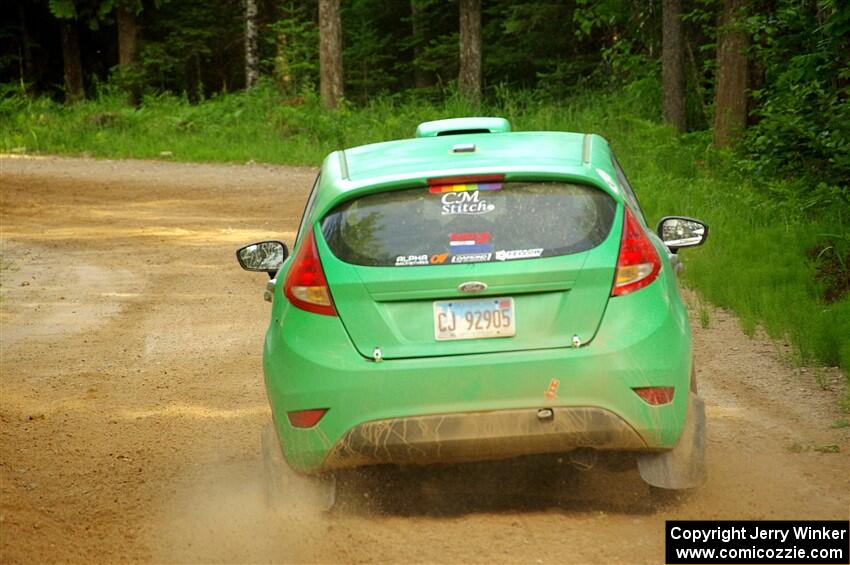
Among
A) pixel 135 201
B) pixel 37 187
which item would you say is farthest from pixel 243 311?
pixel 37 187

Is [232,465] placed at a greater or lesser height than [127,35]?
greater

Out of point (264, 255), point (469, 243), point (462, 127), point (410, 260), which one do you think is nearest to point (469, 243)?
point (469, 243)

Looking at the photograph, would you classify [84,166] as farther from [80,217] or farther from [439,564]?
[439,564]

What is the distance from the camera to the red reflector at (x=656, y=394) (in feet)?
18.4

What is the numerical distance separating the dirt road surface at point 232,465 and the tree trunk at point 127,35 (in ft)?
97.1

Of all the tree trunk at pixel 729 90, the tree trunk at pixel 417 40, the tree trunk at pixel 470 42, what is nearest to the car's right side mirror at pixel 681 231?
the tree trunk at pixel 729 90

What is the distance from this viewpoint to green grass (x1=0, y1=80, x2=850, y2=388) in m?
11.2

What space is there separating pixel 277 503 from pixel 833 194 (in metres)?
8.17

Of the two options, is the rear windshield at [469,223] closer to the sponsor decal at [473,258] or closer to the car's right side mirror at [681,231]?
the sponsor decal at [473,258]

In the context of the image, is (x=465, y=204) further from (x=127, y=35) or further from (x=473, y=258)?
(x=127, y=35)

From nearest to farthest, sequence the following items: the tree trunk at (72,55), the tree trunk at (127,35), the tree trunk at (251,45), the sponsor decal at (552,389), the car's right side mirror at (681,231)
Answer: the sponsor decal at (552,389)
the car's right side mirror at (681,231)
the tree trunk at (251,45)
the tree trunk at (127,35)
the tree trunk at (72,55)

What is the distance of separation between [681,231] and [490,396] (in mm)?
1789

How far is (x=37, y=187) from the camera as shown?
77.9ft

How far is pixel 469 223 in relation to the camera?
567cm
